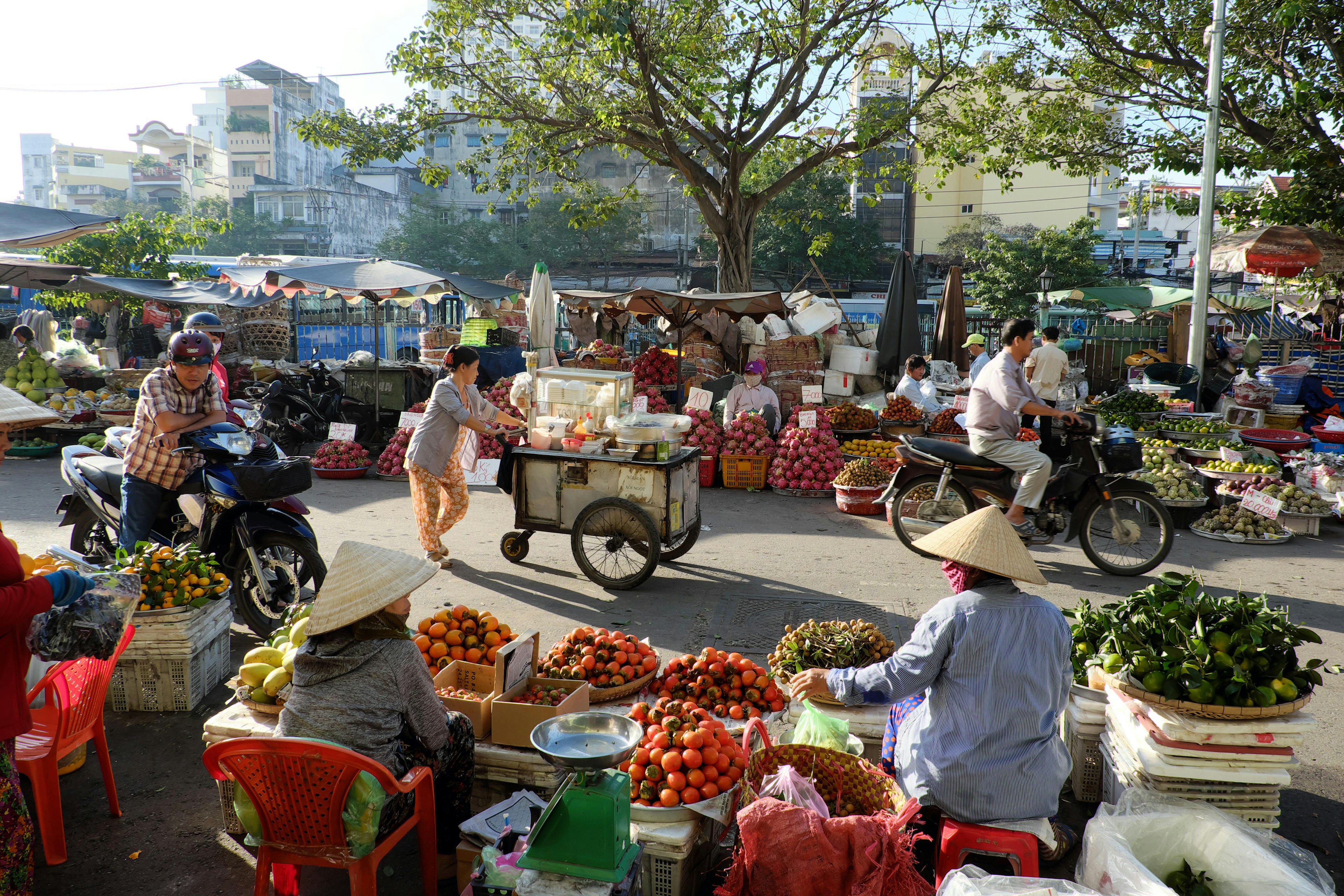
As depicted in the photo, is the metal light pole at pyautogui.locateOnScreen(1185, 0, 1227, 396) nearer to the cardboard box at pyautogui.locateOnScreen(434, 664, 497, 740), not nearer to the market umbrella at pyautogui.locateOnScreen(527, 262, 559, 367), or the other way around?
the market umbrella at pyautogui.locateOnScreen(527, 262, 559, 367)

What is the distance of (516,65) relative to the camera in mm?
15289

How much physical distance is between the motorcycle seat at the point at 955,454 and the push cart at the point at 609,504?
6.60ft

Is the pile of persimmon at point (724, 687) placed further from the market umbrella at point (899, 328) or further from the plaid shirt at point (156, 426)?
the market umbrella at point (899, 328)

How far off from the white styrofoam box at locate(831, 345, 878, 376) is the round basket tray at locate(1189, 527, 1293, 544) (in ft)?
21.8

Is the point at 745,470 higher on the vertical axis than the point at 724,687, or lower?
lower

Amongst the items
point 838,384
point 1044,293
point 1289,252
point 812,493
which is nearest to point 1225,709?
point 812,493

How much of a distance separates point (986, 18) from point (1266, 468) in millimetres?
9005

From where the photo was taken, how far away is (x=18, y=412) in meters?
3.01

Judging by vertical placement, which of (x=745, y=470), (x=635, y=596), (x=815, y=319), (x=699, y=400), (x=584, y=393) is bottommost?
(x=635, y=596)

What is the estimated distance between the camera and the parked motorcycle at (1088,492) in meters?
6.80

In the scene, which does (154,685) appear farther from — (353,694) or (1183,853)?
(1183,853)

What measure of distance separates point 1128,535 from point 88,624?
22.8 ft

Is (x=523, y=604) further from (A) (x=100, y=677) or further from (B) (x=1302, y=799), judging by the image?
(B) (x=1302, y=799)

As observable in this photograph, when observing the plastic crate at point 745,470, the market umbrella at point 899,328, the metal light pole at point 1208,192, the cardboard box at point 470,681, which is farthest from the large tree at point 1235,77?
the cardboard box at point 470,681
